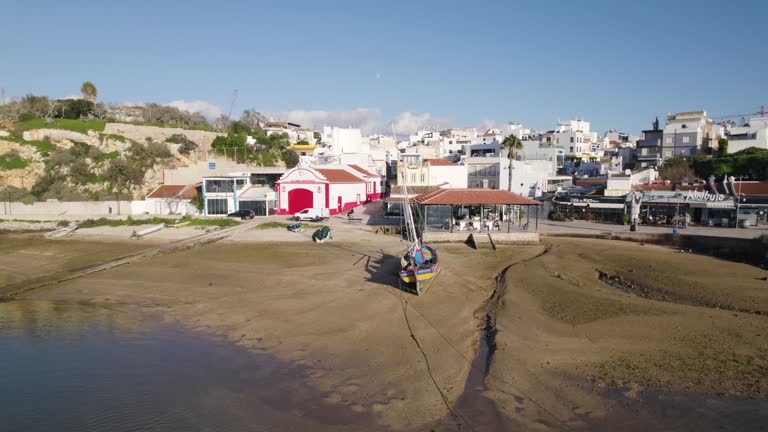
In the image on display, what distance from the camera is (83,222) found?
135ft

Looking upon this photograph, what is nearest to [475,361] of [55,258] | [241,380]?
[241,380]

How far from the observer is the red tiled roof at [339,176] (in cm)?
4852

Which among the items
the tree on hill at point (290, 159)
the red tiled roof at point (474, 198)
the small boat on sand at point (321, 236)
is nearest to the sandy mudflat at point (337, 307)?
the small boat on sand at point (321, 236)

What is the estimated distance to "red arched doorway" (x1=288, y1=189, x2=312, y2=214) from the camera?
151ft

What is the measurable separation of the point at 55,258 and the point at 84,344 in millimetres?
16735

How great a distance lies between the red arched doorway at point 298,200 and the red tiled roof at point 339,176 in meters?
2.59

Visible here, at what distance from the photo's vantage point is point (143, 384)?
1277 centimetres

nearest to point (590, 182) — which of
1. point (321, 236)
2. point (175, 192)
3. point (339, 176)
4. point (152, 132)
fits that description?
point (339, 176)

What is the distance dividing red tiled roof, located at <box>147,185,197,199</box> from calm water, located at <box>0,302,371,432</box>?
3051 centimetres

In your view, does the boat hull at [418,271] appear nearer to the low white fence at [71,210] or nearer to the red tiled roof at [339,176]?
the red tiled roof at [339,176]

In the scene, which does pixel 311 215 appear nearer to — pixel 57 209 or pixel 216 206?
pixel 216 206

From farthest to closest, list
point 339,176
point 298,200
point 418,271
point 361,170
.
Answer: point 361,170
point 339,176
point 298,200
point 418,271

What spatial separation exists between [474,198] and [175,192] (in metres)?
30.4

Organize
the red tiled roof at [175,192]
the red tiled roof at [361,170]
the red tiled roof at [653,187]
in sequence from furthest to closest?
1. the red tiled roof at [361,170]
2. the red tiled roof at [175,192]
3. the red tiled roof at [653,187]
